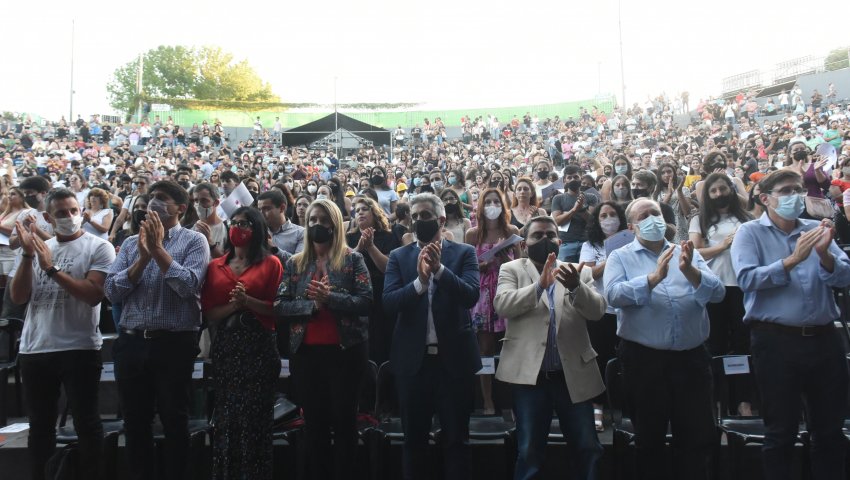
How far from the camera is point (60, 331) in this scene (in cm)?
450

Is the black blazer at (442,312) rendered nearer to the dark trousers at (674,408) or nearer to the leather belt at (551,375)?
the leather belt at (551,375)

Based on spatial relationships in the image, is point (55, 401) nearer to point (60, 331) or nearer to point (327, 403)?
point (60, 331)

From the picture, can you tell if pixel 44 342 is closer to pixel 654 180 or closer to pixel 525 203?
pixel 525 203

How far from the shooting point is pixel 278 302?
4426 mm

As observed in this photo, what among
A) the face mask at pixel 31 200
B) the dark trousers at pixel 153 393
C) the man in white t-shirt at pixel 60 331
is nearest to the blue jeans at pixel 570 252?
the dark trousers at pixel 153 393

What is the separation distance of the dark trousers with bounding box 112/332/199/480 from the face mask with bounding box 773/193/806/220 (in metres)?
3.91

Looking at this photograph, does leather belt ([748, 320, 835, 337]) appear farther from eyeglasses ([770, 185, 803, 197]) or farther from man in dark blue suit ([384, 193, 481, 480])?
man in dark blue suit ([384, 193, 481, 480])

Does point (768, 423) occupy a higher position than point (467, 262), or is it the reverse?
point (467, 262)

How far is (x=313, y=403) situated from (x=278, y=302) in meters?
0.69

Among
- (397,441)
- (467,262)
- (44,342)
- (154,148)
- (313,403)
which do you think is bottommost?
(397,441)

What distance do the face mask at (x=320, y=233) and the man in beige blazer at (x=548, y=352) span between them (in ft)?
3.98

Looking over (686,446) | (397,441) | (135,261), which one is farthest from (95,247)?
(686,446)

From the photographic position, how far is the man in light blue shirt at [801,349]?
400 centimetres

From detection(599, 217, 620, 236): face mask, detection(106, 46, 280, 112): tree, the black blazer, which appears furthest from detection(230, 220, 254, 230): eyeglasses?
detection(106, 46, 280, 112): tree
